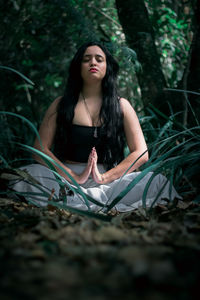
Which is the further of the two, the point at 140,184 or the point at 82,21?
the point at 82,21

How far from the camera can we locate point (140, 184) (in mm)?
2102

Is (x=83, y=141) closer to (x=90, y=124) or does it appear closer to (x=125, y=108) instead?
(x=90, y=124)

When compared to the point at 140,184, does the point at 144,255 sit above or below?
above

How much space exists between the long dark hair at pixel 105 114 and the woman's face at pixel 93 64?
0.07 metres

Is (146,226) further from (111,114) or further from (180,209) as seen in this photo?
(111,114)

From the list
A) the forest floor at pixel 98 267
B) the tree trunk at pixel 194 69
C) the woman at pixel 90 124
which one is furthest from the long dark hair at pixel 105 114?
the forest floor at pixel 98 267

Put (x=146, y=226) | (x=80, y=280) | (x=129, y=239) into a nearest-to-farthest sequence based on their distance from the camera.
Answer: (x=80, y=280)
(x=129, y=239)
(x=146, y=226)

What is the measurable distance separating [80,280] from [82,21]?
2833mm

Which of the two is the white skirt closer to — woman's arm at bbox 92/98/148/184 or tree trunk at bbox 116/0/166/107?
woman's arm at bbox 92/98/148/184

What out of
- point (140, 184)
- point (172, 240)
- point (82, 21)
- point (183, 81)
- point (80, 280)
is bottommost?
point (140, 184)

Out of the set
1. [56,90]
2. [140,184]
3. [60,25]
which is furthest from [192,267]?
[56,90]

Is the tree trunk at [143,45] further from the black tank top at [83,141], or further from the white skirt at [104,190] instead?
the white skirt at [104,190]

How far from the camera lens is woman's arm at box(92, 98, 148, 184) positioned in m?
2.27

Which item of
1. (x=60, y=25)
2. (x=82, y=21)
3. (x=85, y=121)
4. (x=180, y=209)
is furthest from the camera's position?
(x=60, y=25)
